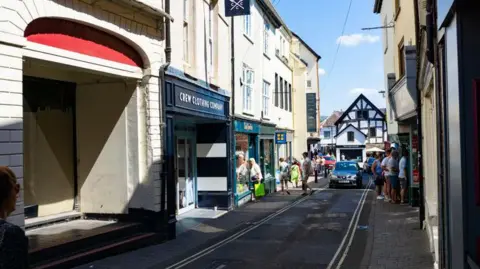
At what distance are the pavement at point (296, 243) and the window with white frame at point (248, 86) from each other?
4.81m

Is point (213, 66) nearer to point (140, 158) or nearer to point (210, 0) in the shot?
point (210, 0)

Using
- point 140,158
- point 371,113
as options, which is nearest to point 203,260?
point 140,158

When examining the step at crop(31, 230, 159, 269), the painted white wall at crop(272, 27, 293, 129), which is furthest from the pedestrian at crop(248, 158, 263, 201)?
the step at crop(31, 230, 159, 269)

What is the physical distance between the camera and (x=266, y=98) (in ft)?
74.0

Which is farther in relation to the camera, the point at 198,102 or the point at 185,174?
the point at 185,174

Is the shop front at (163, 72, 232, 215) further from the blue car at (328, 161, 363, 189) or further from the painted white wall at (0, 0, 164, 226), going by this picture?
the blue car at (328, 161, 363, 189)

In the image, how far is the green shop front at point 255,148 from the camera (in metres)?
16.8

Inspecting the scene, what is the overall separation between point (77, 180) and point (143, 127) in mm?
1859

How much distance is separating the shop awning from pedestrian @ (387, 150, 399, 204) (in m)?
9.17

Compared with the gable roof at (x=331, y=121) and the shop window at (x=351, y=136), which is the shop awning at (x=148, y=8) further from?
the gable roof at (x=331, y=121)

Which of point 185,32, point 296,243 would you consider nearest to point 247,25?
point 185,32

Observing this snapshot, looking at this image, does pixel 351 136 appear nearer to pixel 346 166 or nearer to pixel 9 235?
pixel 346 166

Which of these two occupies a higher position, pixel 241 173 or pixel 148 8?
pixel 148 8

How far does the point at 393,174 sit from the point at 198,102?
7318 mm
